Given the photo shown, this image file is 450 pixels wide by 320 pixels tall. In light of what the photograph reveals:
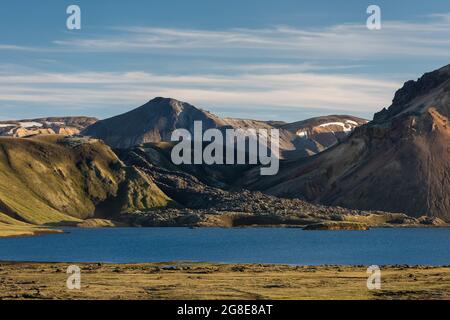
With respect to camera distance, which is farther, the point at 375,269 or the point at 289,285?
the point at 375,269

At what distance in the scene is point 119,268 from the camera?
134 metres

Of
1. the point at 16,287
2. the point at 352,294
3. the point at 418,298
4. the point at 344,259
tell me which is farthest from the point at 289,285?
the point at 344,259

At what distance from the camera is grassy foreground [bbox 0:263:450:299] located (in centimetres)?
8744

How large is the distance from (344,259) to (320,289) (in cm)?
9212

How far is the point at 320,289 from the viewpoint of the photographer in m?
94.2

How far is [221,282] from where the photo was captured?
105 meters

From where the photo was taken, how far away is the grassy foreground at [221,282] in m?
87.4

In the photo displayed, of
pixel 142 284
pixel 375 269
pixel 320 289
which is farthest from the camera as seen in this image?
pixel 375 269

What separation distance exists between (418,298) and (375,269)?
42.6 meters
